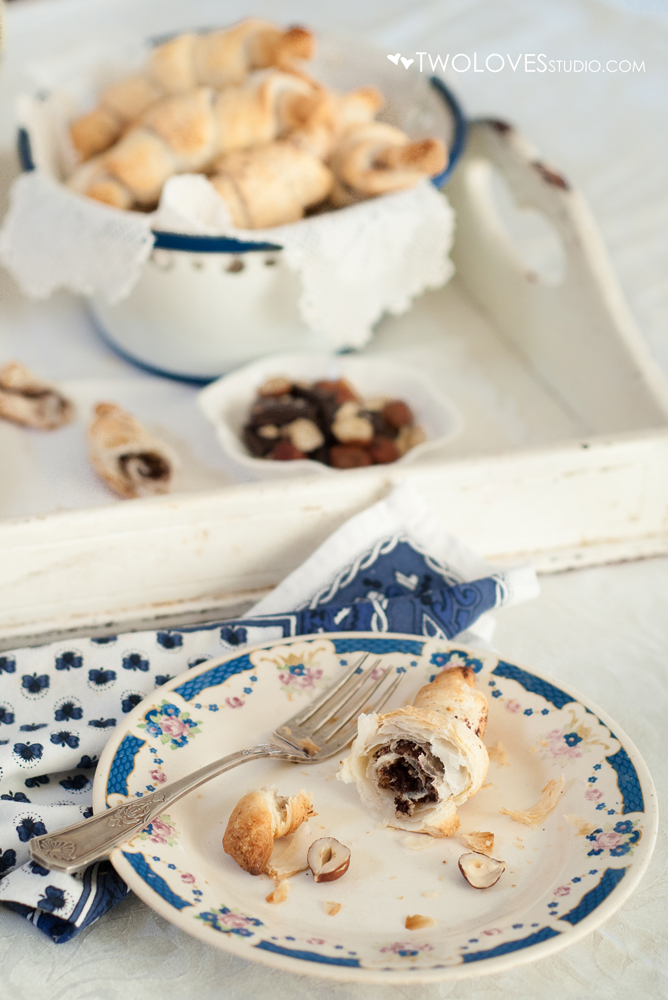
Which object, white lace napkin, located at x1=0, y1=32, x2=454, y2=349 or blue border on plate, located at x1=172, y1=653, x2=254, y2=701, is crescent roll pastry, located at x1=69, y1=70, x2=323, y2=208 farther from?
blue border on plate, located at x1=172, y1=653, x2=254, y2=701

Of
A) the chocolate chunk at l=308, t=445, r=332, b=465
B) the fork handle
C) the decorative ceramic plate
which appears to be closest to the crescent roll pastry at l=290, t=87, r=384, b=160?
the chocolate chunk at l=308, t=445, r=332, b=465

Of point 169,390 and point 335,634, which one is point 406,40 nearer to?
point 169,390

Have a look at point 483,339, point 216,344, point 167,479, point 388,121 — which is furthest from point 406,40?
point 167,479

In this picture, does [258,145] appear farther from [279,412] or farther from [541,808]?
[541,808]

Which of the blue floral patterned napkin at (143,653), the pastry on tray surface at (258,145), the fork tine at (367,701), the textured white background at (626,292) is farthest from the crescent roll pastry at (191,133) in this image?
the fork tine at (367,701)

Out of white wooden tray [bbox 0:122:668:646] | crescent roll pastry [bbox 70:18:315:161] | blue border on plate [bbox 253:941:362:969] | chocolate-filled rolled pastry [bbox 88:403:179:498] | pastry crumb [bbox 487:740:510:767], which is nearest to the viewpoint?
blue border on plate [bbox 253:941:362:969]

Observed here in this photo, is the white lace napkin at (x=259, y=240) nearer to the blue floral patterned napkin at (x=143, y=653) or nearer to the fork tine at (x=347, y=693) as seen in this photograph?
the blue floral patterned napkin at (x=143, y=653)

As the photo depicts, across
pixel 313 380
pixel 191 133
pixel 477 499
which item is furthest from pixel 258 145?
pixel 477 499
